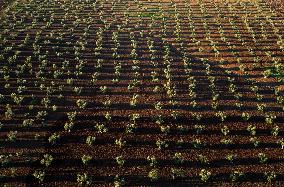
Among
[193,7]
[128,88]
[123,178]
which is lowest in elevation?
[123,178]

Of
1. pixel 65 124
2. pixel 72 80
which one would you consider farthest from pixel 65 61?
pixel 65 124

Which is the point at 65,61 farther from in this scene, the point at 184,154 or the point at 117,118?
the point at 184,154

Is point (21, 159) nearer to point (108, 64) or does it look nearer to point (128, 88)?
point (128, 88)

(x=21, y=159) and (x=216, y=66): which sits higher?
(x=216, y=66)

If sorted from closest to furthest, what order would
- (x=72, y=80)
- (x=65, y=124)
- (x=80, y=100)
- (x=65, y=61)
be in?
1. (x=65, y=124)
2. (x=80, y=100)
3. (x=72, y=80)
4. (x=65, y=61)

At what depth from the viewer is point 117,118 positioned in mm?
29484

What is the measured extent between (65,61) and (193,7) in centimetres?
2363

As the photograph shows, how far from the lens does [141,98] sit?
32000 millimetres

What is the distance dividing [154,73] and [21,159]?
50.9ft

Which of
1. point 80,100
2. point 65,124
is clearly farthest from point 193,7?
point 65,124

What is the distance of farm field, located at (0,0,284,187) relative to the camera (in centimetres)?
2470

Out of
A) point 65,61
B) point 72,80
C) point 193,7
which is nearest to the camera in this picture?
point 72,80

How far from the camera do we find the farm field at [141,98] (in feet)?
81.0

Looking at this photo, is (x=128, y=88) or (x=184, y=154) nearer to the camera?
(x=184, y=154)
